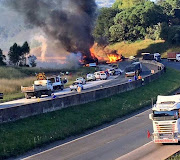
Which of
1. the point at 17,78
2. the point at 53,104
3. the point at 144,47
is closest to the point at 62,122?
the point at 53,104

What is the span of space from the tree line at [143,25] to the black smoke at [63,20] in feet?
82.7

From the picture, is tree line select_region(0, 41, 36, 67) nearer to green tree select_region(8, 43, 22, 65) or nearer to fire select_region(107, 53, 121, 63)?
green tree select_region(8, 43, 22, 65)

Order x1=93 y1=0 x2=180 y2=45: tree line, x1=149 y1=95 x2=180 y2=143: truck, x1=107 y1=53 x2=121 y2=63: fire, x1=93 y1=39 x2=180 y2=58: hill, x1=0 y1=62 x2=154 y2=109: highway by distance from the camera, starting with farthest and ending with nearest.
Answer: x1=93 y1=0 x2=180 y2=45: tree line < x1=93 y1=39 x2=180 y2=58: hill < x1=107 y1=53 x2=121 y2=63: fire < x1=0 y1=62 x2=154 y2=109: highway < x1=149 y1=95 x2=180 y2=143: truck

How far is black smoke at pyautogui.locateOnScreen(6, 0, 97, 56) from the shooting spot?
4318 inches

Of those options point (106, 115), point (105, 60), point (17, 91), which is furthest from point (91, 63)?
point (106, 115)

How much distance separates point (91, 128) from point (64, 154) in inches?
351

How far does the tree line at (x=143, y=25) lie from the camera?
142 meters

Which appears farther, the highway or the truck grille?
the highway

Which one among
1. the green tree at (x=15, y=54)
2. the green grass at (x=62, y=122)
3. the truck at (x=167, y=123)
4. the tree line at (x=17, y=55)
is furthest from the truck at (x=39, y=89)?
the tree line at (x=17, y=55)

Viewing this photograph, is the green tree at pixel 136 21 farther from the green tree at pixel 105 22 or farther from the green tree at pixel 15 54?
the green tree at pixel 15 54

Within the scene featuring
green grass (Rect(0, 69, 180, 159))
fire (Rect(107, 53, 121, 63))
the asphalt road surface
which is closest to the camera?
the asphalt road surface

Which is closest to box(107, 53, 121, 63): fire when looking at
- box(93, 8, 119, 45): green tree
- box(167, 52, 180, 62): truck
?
box(167, 52, 180, 62): truck

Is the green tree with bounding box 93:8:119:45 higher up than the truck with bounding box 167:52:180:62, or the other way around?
the green tree with bounding box 93:8:119:45

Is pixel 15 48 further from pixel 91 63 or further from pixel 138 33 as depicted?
pixel 138 33
